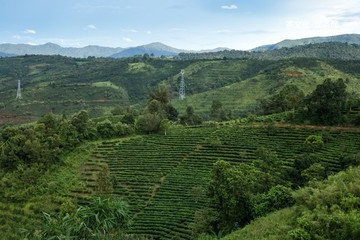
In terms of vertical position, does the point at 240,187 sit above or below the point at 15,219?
above

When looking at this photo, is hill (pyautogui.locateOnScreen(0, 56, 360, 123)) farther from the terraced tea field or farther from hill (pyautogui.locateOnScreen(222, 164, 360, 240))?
hill (pyautogui.locateOnScreen(222, 164, 360, 240))

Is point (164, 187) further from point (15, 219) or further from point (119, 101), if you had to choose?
point (119, 101)

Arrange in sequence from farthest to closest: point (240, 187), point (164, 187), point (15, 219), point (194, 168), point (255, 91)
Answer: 1. point (255, 91)
2. point (194, 168)
3. point (164, 187)
4. point (15, 219)
5. point (240, 187)

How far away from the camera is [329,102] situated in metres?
66.9

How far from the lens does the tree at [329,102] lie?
218 feet

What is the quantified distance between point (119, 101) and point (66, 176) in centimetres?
10568

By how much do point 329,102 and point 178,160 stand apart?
2562 centimetres

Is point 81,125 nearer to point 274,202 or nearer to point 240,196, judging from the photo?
point 240,196

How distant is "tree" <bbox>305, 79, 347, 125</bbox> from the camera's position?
66.6 metres

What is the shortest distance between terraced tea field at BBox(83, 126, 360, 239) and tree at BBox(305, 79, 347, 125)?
4010 mm

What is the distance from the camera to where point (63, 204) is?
2063 inches

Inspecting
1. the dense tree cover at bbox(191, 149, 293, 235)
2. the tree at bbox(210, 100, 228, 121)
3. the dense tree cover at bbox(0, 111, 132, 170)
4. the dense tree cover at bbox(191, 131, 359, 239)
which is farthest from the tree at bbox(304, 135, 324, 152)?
the tree at bbox(210, 100, 228, 121)

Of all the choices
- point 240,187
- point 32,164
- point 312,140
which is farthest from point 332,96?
point 32,164

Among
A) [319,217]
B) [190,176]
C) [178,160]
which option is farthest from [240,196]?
[178,160]
